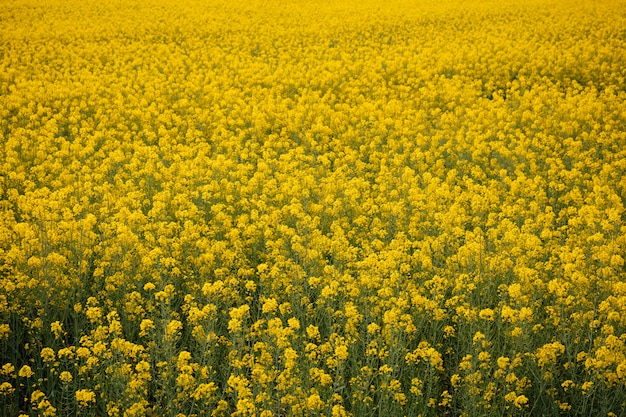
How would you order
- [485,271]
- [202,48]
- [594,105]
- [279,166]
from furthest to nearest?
[202,48]
[594,105]
[279,166]
[485,271]

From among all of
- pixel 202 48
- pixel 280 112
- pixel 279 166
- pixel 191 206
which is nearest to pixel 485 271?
pixel 191 206

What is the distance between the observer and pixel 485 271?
5535 mm

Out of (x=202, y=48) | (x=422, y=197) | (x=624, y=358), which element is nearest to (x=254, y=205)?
A: (x=422, y=197)

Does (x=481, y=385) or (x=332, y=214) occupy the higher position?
(x=332, y=214)

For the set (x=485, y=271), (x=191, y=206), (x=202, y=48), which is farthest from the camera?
(x=202, y=48)

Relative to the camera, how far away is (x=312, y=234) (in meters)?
6.13

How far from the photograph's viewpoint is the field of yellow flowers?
167 inches

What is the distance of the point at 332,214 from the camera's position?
22.4ft

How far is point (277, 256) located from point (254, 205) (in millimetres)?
1565

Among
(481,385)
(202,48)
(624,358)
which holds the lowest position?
(481,385)

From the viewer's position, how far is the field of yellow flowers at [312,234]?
4.23m

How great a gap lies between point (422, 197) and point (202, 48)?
12416 mm

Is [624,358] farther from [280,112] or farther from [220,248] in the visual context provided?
[280,112]

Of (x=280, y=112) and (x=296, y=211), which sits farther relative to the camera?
(x=280, y=112)
